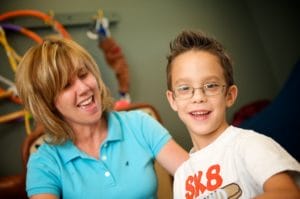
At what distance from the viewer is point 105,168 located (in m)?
0.92

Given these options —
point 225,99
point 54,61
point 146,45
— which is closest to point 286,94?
point 146,45

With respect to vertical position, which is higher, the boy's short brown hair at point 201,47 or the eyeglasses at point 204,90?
the boy's short brown hair at point 201,47

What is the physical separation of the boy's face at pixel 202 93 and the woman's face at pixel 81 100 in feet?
1.21

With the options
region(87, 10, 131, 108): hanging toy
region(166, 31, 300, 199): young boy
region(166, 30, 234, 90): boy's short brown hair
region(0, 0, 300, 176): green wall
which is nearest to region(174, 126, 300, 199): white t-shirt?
region(166, 31, 300, 199): young boy

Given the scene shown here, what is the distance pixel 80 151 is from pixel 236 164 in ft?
1.77

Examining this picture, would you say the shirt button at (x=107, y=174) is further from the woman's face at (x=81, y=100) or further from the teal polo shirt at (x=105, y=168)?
the woman's face at (x=81, y=100)

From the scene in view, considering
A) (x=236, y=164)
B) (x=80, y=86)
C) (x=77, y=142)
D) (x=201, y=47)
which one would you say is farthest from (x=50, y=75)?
(x=236, y=164)

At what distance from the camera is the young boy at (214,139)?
1.60 feet

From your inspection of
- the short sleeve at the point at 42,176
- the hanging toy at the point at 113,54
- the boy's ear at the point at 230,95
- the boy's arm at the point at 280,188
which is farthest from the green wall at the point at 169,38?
the boy's arm at the point at 280,188

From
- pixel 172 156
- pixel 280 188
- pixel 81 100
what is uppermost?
pixel 81 100

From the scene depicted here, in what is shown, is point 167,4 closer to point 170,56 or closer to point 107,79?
point 107,79

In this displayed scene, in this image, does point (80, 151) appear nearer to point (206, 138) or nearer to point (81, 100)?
point (81, 100)

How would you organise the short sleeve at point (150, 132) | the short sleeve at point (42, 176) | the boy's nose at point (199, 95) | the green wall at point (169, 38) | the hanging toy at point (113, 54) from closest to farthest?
the boy's nose at point (199, 95) < the short sleeve at point (42, 176) < the short sleeve at point (150, 132) < the green wall at point (169, 38) < the hanging toy at point (113, 54)

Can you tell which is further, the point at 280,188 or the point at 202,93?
the point at 202,93
